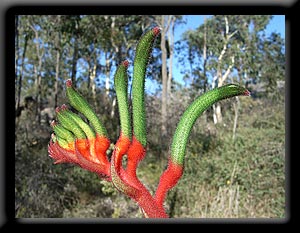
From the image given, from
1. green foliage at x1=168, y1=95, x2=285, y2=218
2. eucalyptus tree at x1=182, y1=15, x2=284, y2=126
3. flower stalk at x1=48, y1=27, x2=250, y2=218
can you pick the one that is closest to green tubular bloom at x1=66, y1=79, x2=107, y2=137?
flower stalk at x1=48, y1=27, x2=250, y2=218

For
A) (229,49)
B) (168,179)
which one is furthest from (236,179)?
(229,49)

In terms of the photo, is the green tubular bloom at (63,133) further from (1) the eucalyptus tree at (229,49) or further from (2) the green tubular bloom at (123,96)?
(1) the eucalyptus tree at (229,49)

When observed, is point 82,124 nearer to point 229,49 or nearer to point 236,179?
point 236,179

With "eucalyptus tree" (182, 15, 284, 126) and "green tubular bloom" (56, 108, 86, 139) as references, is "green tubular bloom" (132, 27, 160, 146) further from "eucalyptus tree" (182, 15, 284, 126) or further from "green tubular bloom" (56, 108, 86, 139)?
"eucalyptus tree" (182, 15, 284, 126)

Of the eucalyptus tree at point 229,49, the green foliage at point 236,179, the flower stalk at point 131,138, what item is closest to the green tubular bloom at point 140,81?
the flower stalk at point 131,138

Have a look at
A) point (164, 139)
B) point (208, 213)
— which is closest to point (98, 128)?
point (208, 213)

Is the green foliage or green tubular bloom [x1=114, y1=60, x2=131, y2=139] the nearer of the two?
green tubular bloom [x1=114, y1=60, x2=131, y2=139]
